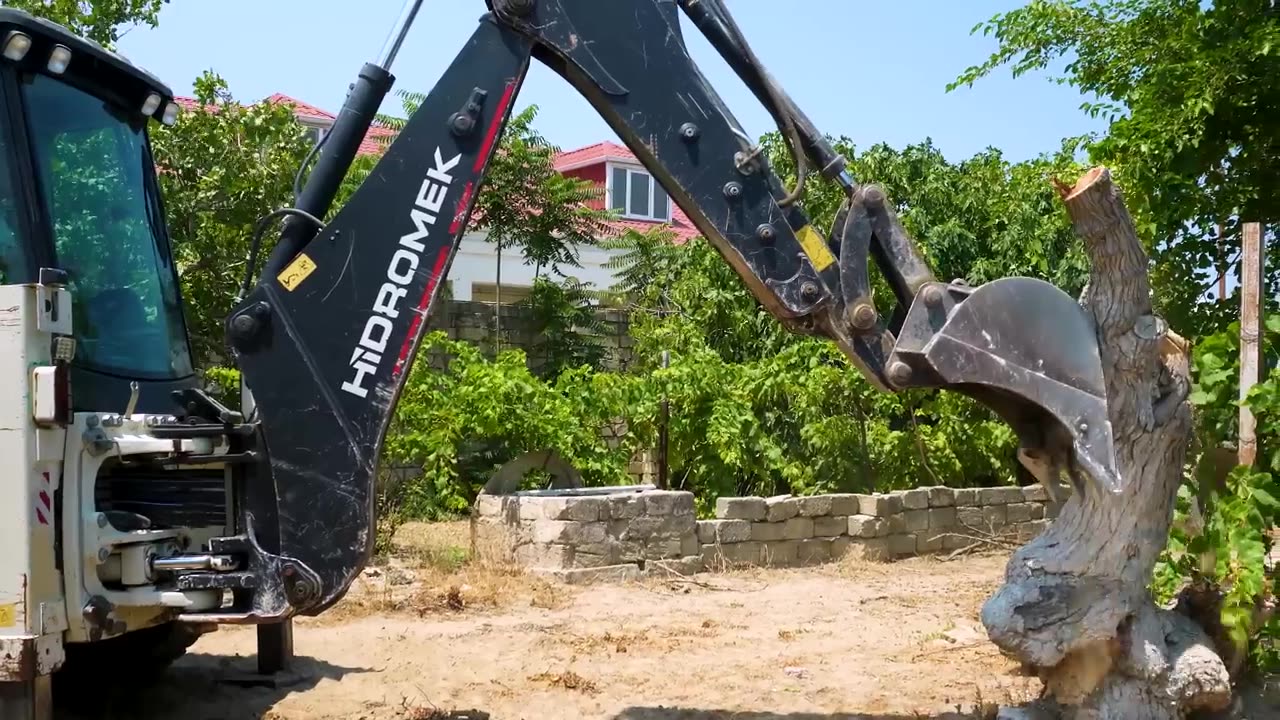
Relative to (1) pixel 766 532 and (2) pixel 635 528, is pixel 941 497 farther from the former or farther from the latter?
(2) pixel 635 528

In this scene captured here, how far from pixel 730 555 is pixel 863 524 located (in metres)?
1.39

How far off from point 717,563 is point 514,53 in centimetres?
625

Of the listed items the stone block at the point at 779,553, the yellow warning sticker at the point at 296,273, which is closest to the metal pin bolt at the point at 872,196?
the yellow warning sticker at the point at 296,273

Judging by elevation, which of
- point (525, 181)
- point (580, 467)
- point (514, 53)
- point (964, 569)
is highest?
point (525, 181)

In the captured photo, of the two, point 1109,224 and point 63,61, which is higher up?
point 63,61

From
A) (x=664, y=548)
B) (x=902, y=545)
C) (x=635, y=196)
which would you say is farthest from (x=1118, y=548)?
(x=635, y=196)

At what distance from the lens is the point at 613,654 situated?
6.88 metres

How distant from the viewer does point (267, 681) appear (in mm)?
6020

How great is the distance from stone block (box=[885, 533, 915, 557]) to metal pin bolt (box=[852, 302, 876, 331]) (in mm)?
6934

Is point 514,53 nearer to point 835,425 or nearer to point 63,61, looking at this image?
point 63,61

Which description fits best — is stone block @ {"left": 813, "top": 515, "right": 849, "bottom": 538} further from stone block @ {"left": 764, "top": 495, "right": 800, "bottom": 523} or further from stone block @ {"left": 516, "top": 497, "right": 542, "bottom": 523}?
stone block @ {"left": 516, "top": 497, "right": 542, "bottom": 523}

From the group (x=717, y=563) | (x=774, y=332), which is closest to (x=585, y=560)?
(x=717, y=563)

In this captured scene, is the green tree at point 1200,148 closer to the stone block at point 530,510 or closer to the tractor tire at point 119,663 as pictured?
the stone block at point 530,510

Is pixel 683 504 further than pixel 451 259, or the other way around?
pixel 683 504
